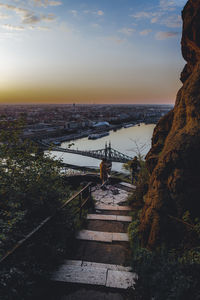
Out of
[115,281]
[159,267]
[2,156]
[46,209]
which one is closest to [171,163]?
[159,267]

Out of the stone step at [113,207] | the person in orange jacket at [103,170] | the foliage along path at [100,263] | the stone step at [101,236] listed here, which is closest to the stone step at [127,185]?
the person in orange jacket at [103,170]

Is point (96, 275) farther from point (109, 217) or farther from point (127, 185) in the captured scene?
point (127, 185)

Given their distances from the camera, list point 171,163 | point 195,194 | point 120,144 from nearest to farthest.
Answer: point 195,194 → point 171,163 → point 120,144

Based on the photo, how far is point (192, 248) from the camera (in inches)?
97.7

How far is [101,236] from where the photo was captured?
Result: 3943 millimetres

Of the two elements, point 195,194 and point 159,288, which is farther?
point 195,194

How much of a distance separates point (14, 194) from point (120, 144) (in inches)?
2792

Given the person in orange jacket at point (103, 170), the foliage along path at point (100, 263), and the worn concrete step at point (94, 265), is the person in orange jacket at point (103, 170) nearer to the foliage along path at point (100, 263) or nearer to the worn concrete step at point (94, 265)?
the foliage along path at point (100, 263)

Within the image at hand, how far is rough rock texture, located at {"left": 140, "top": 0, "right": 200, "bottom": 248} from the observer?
2752mm

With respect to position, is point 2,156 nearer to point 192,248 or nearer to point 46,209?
point 46,209

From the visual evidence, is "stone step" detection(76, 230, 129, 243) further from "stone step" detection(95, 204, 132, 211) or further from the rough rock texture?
"stone step" detection(95, 204, 132, 211)

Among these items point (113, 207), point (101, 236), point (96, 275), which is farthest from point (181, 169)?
point (113, 207)

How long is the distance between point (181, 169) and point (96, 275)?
6.70ft

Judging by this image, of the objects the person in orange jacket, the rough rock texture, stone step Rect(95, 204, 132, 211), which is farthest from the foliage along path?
the person in orange jacket
